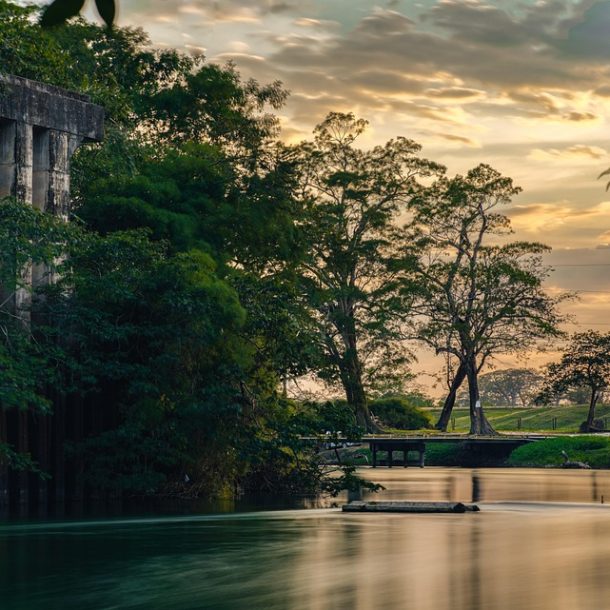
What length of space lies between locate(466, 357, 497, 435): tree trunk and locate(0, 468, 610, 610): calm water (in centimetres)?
4555

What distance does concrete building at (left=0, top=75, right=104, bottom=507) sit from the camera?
30.5 metres

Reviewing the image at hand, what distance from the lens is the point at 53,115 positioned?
32.2m

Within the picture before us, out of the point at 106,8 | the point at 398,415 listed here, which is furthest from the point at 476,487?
the point at 106,8

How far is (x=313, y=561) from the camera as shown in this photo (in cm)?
2148

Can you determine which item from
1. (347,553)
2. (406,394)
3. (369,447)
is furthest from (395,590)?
(406,394)

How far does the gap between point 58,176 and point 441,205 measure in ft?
164

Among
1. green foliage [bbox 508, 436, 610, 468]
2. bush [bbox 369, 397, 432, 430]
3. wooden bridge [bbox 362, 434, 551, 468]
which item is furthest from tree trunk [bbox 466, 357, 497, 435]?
green foliage [bbox 508, 436, 610, 468]

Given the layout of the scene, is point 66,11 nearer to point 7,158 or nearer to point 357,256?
point 7,158

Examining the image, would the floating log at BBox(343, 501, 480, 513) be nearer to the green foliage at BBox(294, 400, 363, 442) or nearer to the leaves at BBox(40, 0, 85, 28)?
the green foliage at BBox(294, 400, 363, 442)

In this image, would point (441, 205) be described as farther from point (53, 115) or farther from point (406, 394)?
point (53, 115)

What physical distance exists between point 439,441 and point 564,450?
758 centimetres

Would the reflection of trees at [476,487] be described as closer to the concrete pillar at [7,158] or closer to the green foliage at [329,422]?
the green foliage at [329,422]

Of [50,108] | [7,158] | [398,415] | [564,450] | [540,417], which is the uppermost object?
[50,108]

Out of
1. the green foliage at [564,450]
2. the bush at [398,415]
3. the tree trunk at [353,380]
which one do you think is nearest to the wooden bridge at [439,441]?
the green foliage at [564,450]
